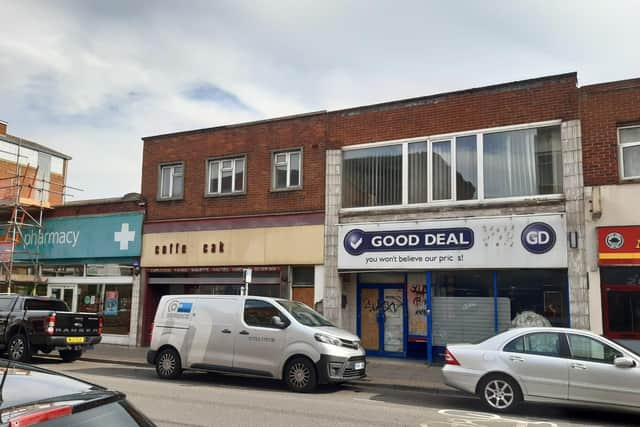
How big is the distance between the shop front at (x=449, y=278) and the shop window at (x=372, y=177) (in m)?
0.93

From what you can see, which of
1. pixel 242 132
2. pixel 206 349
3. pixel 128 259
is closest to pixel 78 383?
pixel 206 349

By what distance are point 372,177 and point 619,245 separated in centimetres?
674

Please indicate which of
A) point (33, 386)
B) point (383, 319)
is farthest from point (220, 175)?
point (33, 386)

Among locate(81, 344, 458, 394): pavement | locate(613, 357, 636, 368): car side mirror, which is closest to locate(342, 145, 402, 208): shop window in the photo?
locate(81, 344, 458, 394): pavement

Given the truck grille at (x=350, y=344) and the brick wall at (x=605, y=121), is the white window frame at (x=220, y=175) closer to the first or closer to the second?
the truck grille at (x=350, y=344)

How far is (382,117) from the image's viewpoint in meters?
16.7

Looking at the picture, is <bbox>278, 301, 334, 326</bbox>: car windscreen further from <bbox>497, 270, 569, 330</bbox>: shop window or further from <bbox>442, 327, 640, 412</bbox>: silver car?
<bbox>497, 270, 569, 330</bbox>: shop window

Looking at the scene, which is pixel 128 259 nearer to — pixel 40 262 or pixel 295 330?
pixel 40 262

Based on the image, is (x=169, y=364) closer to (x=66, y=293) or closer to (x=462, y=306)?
(x=462, y=306)

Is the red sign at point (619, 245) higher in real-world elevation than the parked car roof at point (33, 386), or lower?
higher

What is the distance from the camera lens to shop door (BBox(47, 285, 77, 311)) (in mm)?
21578

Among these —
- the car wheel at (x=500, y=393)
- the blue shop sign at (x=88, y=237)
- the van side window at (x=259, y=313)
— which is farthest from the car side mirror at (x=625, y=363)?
the blue shop sign at (x=88, y=237)

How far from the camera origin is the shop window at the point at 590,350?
9008 millimetres

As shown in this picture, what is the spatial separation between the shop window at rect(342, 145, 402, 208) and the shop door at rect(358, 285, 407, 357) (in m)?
2.57
